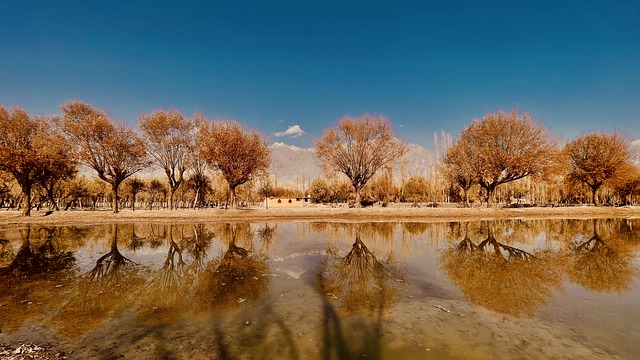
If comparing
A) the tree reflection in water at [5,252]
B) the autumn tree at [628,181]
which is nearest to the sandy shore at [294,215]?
the autumn tree at [628,181]

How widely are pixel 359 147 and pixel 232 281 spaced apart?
43.2 m

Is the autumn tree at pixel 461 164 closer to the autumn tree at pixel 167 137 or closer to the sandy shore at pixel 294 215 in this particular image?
the sandy shore at pixel 294 215

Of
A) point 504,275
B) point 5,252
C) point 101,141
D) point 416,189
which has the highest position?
point 101,141

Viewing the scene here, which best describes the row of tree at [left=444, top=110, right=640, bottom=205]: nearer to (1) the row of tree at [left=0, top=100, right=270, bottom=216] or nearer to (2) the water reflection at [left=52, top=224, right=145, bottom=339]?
(1) the row of tree at [left=0, top=100, right=270, bottom=216]

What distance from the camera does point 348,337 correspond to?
293 inches

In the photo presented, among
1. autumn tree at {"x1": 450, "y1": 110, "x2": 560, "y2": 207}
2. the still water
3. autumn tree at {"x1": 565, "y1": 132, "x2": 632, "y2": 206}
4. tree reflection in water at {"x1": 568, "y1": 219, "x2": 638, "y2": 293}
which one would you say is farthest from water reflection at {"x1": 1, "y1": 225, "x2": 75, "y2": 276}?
autumn tree at {"x1": 565, "y1": 132, "x2": 632, "y2": 206}

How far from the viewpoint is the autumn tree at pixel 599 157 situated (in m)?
55.2

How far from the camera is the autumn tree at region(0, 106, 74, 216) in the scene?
1528 inches

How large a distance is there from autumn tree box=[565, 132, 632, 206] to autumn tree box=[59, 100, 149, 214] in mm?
80506

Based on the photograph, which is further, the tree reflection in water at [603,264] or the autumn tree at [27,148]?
the autumn tree at [27,148]

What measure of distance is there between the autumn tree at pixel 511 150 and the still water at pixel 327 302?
3046cm

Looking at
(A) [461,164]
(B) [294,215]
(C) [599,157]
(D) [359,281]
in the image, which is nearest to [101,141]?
(B) [294,215]

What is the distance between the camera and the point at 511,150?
48.0 metres

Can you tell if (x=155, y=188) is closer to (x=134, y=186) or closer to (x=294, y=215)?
(x=134, y=186)
